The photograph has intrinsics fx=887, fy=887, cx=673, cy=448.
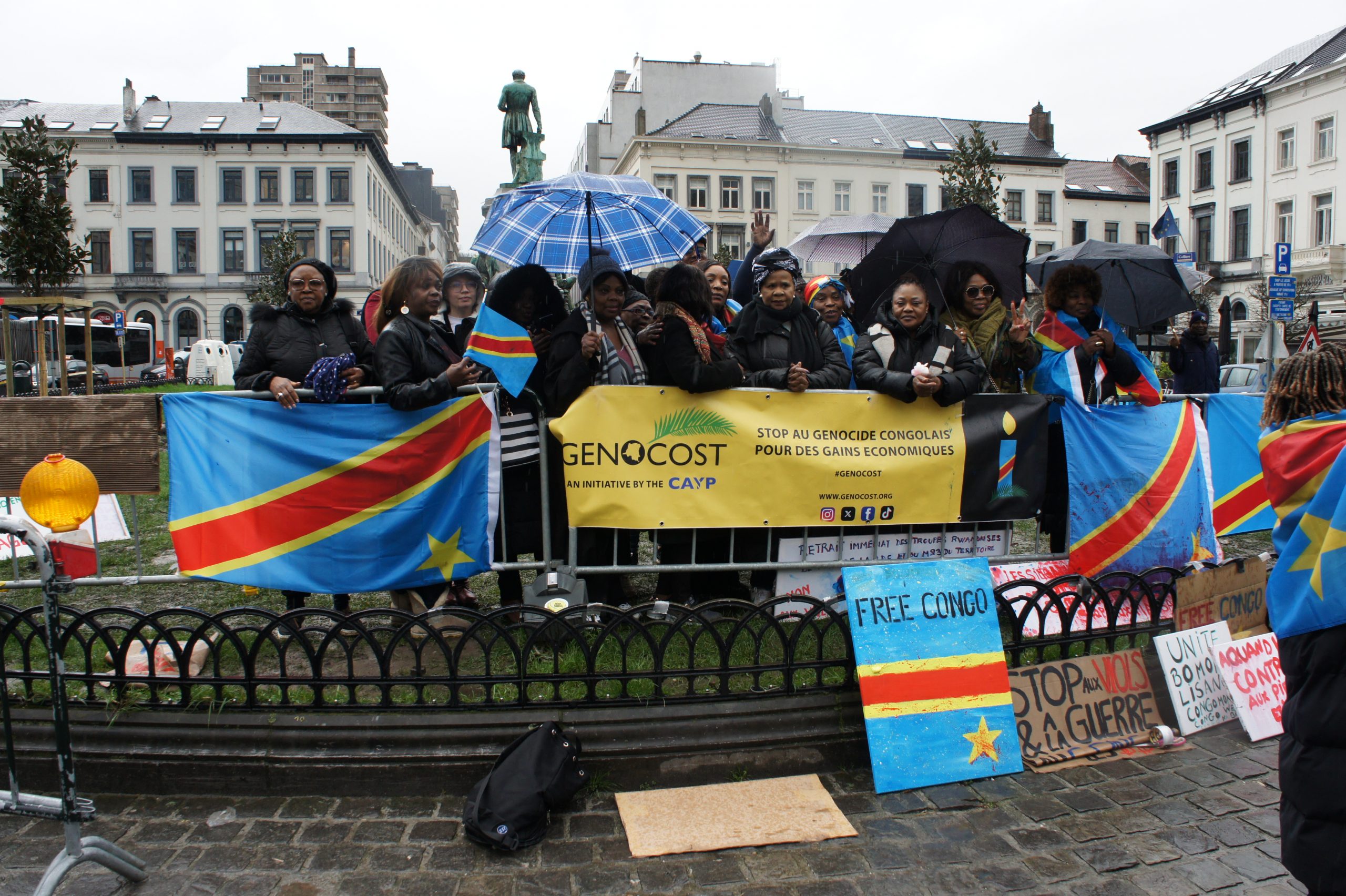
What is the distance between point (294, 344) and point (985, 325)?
4196 millimetres

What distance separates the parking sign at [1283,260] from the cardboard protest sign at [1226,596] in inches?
536

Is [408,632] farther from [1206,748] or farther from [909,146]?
[909,146]

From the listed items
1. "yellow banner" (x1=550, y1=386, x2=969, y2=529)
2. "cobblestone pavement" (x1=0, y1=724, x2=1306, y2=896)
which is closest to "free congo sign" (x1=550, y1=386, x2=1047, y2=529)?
"yellow banner" (x1=550, y1=386, x2=969, y2=529)

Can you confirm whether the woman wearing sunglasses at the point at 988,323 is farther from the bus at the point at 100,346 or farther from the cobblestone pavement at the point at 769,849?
the bus at the point at 100,346

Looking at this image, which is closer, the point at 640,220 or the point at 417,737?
the point at 417,737

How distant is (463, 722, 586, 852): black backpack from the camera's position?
3.16 m

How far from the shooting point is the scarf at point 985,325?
5.63 metres

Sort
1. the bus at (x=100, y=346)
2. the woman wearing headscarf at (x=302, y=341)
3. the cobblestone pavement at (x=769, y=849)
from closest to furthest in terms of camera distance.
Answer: the cobblestone pavement at (x=769, y=849) → the woman wearing headscarf at (x=302, y=341) → the bus at (x=100, y=346)

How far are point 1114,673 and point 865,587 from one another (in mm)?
1339

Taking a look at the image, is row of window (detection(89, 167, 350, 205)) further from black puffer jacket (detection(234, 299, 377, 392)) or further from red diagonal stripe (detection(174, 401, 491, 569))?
red diagonal stripe (detection(174, 401, 491, 569))

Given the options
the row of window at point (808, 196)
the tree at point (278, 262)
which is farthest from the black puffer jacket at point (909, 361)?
the row of window at point (808, 196)

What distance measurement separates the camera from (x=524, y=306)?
508cm

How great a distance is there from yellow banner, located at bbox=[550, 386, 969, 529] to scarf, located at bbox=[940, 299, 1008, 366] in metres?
0.81

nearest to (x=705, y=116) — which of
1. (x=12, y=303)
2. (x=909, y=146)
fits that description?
(x=909, y=146)
